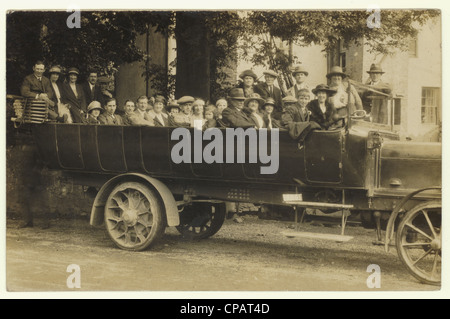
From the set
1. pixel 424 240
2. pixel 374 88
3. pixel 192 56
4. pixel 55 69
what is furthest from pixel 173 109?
pixel 424 240

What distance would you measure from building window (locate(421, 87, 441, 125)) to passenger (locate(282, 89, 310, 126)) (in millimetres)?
1172

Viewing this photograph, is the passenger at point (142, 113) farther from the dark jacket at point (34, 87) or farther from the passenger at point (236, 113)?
the dark jacket at point (34, 87)

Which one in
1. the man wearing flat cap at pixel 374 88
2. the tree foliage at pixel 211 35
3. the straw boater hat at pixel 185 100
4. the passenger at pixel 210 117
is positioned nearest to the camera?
the man wearing flat cap at pixel 374 88

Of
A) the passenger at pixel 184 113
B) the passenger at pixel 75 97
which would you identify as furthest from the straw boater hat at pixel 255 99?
the passenger at pixel 75 97

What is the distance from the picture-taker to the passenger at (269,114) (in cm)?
637

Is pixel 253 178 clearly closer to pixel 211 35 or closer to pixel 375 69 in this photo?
pixel 211 35

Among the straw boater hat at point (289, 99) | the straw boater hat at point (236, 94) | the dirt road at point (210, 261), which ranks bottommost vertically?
the dirt road at point (210, 261)

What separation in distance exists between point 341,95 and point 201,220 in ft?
6.62

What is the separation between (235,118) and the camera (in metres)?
6.48

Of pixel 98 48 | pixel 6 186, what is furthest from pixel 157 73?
pixel 6 186

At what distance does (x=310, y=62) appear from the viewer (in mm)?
6438

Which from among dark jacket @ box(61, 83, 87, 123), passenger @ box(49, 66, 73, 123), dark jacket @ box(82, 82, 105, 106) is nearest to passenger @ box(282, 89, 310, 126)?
dark jacket @ box(82, 82, 105, 106)

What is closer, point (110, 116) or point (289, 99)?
point (289, 99)

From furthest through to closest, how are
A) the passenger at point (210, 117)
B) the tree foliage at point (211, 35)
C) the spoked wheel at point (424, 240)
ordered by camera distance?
the passenger at point (210, 117) < the tree foliage at point (211, 35) < the spoked wheel at point (424, 240)
